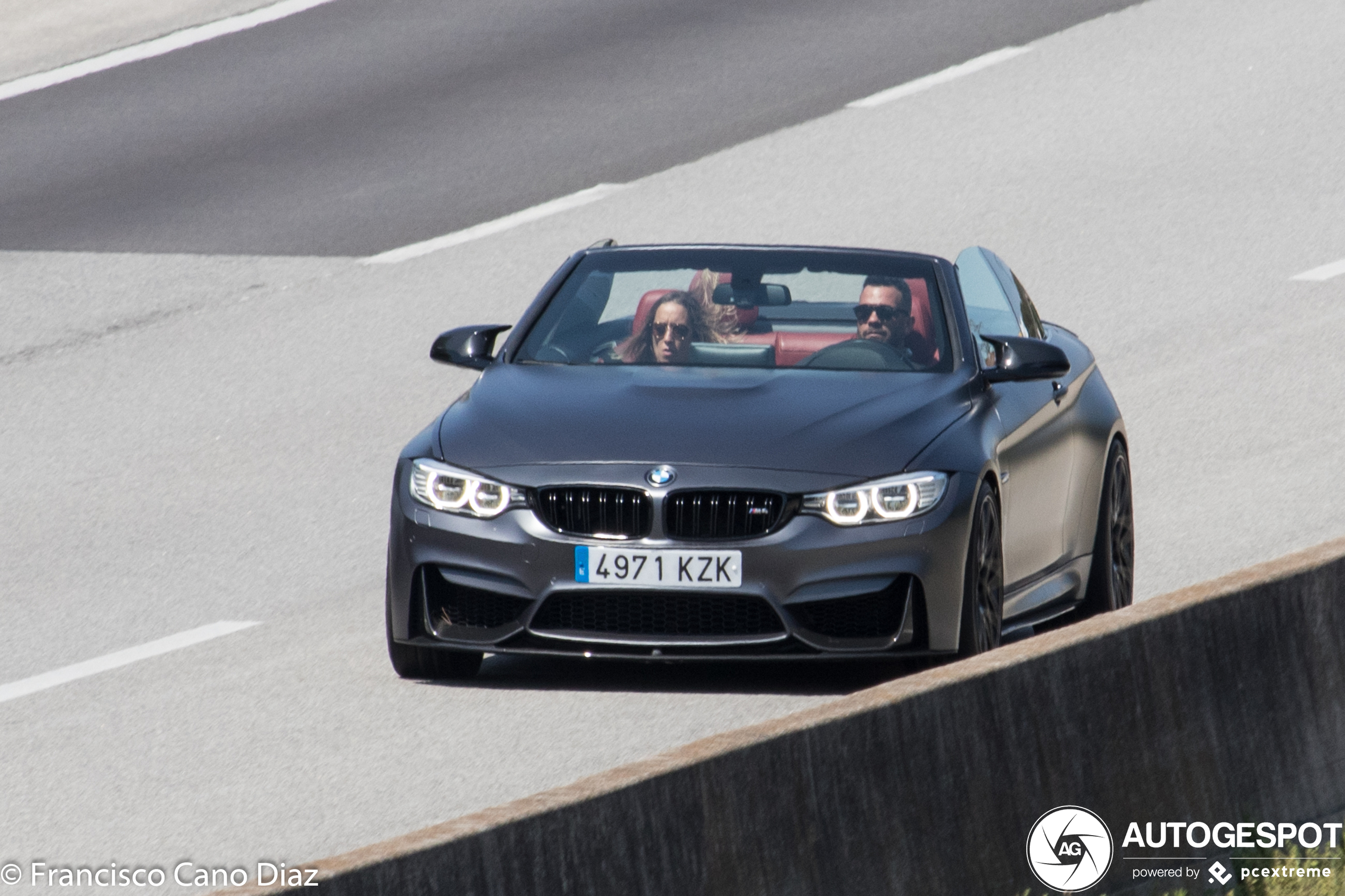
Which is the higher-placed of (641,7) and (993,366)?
(641,7)

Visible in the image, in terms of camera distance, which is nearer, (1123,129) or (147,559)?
(147,559)

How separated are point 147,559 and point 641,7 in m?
11.9

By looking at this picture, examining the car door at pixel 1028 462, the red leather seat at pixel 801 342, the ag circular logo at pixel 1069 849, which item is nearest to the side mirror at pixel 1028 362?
the car door at pixel 1028 462

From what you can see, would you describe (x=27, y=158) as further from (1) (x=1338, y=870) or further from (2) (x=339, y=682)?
(1) (x=1338, y=870)

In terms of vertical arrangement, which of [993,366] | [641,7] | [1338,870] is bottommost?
Result: [1338,870]

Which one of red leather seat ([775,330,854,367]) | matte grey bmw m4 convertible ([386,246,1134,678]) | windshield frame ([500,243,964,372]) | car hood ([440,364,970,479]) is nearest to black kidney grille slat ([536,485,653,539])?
matte grey bmw m4 convertible ([386,246,1134,678])

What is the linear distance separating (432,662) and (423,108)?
11.4 m

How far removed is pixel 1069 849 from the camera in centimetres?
620

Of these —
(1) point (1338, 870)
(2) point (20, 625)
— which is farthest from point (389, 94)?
(1) point (1338, 870)

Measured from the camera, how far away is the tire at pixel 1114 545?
32.3ft

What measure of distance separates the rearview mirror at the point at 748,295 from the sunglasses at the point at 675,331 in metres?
0.23

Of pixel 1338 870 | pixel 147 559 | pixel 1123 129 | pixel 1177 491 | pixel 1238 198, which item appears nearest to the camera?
pixel 1338 870

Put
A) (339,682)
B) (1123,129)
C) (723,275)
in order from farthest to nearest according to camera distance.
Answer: (1123,129) < (723,275) < (339,682)

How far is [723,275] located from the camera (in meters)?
9.56
